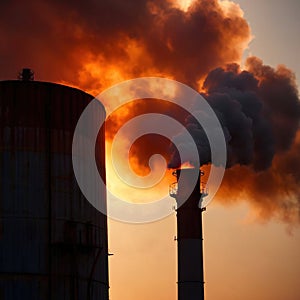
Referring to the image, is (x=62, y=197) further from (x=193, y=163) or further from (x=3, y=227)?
(x=193, y=163)

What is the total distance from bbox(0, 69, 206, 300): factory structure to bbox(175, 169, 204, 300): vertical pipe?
11.6m

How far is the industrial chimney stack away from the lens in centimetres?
5531

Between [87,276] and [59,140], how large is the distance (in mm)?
5801

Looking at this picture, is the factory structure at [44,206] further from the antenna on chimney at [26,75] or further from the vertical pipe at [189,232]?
the vertical pipe at [189,232]

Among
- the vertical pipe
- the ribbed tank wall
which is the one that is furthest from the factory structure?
the vertical pipe

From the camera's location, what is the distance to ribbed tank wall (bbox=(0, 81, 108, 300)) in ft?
134

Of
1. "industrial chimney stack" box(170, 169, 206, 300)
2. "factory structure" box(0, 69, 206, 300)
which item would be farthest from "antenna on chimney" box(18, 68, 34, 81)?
"industrial chimney stack" box(170, 169, 206, 300)

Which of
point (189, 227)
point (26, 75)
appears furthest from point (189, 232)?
point (26, 75)

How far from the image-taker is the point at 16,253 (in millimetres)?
40812

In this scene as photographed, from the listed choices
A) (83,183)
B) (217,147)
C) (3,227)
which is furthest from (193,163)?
(3,227)

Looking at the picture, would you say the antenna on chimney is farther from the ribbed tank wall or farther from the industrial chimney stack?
the industrial chimney stack

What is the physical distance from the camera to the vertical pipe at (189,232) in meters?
55.3

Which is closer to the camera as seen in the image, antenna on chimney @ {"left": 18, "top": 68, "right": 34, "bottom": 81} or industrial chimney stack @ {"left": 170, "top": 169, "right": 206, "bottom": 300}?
antenna on chimney @ {"left": 18, "top": 68, "right": 34, "bottom": 81}

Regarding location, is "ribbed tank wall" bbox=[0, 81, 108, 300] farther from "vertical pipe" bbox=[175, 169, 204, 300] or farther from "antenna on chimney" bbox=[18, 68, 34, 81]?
"vertical pipe" bbox=[175, 169, 204, 300]
